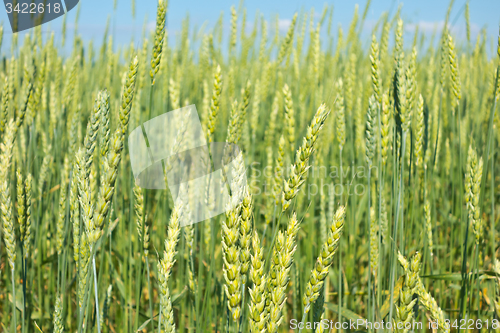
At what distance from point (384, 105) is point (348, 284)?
2.75 ft

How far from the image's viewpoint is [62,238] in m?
0.87

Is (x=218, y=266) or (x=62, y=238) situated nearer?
(x=62, y=238)

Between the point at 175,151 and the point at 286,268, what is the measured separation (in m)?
0.35

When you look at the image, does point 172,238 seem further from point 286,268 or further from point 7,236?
point 7,236

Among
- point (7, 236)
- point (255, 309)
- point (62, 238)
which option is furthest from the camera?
point (62, 238)

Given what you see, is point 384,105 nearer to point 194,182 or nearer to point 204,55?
point 194,182

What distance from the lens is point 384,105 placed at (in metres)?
0.71

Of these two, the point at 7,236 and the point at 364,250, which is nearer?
the point at 7,236

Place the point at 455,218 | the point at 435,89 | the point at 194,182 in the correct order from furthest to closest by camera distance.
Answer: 1. the point at 435,89
2. the point at 455,218
3. the point at 194,182

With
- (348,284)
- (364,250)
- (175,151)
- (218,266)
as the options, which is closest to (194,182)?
(175,151)

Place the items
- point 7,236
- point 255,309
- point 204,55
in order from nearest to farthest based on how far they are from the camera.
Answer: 1. point 255,309
2. point 7,236
3. point 204,55

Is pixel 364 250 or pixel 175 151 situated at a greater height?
pixel 175 151

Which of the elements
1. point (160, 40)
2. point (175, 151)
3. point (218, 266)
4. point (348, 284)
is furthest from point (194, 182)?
point (348, 284)

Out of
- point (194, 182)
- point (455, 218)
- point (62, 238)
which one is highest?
point (194, 182)
